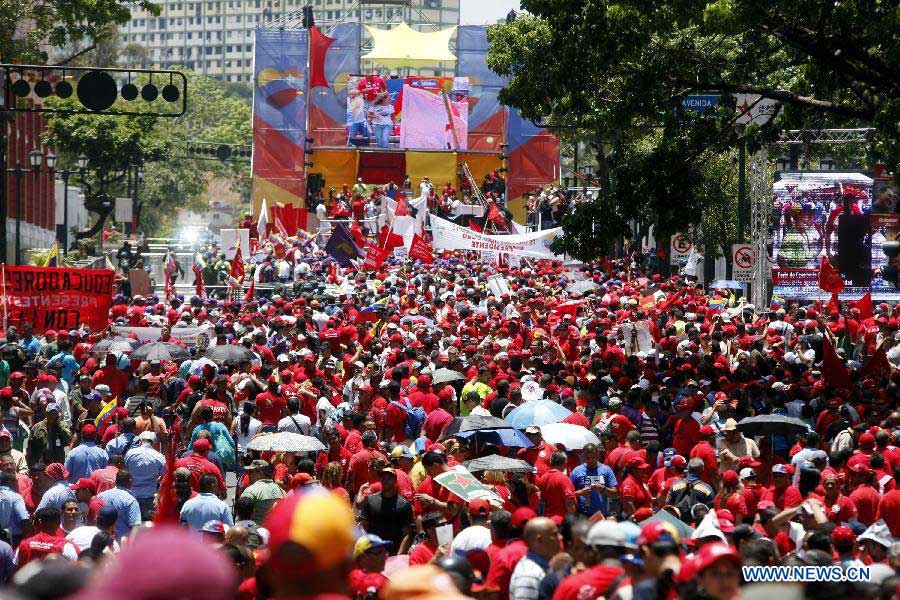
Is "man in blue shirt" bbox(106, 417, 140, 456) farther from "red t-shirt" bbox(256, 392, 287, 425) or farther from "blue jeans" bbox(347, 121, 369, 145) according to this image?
"blue jeans" bbox(347, 121, 369, 145)

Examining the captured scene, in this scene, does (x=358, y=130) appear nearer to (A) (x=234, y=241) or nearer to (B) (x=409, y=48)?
(B) (x=409, y=48)

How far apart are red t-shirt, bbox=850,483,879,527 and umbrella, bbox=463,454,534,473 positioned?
2.39 metres

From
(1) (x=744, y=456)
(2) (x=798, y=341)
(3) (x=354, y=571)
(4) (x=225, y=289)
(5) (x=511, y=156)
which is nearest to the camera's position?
(3) (x=354, y=571)

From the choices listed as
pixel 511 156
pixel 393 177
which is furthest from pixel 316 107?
pixel 511 156

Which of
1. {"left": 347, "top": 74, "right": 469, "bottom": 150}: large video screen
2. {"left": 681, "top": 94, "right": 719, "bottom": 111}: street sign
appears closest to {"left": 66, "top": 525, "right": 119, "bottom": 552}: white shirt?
{"left": 681, "top": 94, "right": 719, "bottom": 111}: street sign

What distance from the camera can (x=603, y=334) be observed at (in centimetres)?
2153

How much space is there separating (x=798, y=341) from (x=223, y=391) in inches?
334

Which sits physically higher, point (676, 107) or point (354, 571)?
point (676, 107)

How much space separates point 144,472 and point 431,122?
52.6 m

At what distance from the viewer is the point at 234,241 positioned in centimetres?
4203

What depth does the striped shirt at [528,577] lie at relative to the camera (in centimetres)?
795

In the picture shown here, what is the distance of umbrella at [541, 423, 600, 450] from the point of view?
1302 centimetres

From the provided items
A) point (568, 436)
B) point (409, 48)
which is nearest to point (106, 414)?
point (568, 436)

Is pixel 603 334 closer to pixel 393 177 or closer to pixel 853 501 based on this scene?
pixel 853 501
